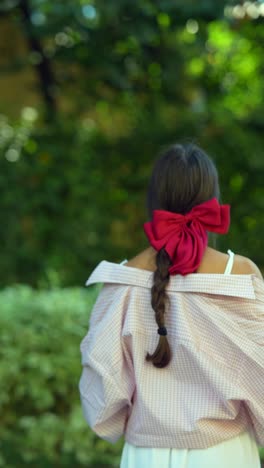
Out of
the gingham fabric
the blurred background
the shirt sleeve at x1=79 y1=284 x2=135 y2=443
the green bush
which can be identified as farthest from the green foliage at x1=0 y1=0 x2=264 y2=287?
the gingham fabric

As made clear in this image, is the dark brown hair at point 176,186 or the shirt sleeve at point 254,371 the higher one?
the dark brown hair at point 176,186

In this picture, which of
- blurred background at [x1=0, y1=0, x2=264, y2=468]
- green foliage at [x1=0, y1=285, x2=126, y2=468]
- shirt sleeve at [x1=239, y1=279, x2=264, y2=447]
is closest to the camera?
shirt sleeve at [x1=239, y1=279, x2=264, y2=447]

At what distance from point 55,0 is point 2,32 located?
240 cm

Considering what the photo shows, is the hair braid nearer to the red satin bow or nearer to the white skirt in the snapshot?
the red satin bow

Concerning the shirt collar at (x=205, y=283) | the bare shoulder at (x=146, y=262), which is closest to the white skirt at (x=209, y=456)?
the shirt collar at (x=205, y=283)

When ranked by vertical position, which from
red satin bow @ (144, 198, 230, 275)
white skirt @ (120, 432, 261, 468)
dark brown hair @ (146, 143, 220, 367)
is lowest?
white skirt @ (120, 432, 261, 468)

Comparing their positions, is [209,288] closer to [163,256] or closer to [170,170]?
[163,256]

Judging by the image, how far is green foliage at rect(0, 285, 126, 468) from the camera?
5102 millimetres

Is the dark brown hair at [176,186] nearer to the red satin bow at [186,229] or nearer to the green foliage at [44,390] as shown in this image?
the red satin bow at [186,229]

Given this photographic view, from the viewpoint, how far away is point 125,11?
6434 millimetres

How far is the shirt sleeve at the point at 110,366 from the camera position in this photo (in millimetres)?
2787

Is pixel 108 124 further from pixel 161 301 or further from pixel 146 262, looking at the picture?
pixel 161 301

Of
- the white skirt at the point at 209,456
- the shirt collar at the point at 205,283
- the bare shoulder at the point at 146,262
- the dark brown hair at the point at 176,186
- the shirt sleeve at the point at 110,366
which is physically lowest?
the white skirt at the point at 209,456

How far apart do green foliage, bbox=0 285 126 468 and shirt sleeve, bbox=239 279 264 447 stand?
258 cm
